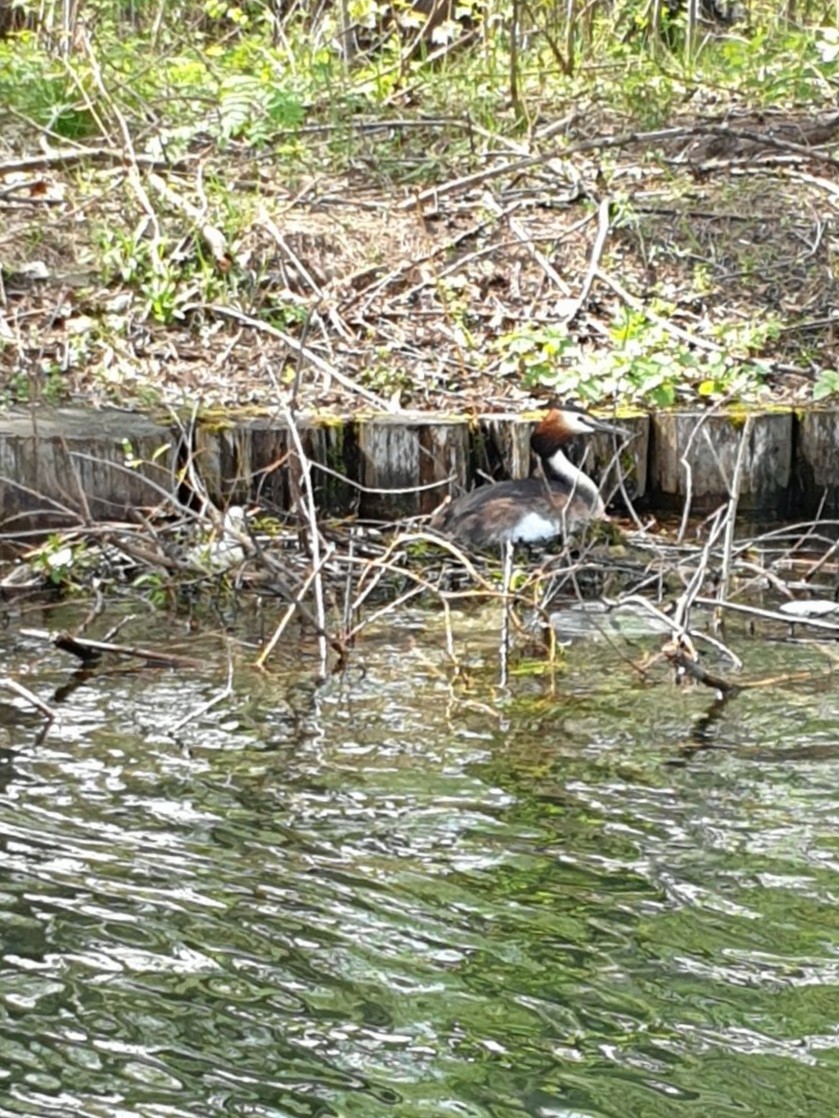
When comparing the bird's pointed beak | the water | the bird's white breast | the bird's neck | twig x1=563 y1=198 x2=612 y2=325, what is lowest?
the water

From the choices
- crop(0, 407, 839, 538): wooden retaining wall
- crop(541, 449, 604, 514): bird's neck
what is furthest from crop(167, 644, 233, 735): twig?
crop(541, 449, 604, 514): bird's neck

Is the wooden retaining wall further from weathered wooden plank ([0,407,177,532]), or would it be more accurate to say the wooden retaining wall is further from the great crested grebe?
the great crested grebe

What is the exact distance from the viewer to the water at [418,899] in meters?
3.82

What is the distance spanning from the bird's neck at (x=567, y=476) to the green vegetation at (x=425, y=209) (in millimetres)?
466

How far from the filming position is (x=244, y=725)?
621cm

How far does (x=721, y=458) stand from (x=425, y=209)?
123 inches

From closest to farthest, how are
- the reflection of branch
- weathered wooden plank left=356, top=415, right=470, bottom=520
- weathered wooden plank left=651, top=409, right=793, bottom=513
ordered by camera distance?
→ the reflection of branch < weathered wooden plank left=356, top=415, right=470, bottom=520 < weathered wooden plank left=651, top=409, right=793, bottom=513

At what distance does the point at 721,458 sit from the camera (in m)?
9.36

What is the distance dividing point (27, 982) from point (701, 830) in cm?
192

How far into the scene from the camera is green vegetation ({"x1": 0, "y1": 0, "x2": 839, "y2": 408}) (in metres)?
10.0

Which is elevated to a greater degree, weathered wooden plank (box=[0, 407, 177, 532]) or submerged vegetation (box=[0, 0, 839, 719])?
submerged vegetation (box=[0, 0, 839, 719])

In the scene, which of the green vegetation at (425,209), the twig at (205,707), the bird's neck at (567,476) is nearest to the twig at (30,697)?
the twig at (205,707)

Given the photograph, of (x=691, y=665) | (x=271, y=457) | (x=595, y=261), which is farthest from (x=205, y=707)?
(x=595, y=261)

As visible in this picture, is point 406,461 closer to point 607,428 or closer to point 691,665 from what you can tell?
point 607,428
